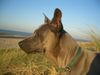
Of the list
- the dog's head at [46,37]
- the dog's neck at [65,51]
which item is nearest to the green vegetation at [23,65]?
the dog's head at [46,37]

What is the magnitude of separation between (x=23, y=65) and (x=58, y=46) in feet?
→ 8.08

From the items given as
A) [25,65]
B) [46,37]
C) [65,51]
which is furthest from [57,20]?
[25,65]

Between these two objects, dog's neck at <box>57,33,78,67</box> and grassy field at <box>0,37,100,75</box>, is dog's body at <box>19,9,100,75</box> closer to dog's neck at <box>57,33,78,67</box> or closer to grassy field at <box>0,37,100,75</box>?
dog's neck at <box>57,33,78,67</box>

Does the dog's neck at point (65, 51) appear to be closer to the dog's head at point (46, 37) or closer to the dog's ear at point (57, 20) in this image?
the dog's head at point (46, 37)

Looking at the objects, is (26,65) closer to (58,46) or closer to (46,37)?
(46,37)

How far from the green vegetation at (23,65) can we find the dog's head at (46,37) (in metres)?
1.62

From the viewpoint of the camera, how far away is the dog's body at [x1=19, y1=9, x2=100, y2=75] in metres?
4.18

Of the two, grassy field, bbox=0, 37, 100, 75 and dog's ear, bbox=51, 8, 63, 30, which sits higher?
dog's ear, bbox=51, 8, 63, 30

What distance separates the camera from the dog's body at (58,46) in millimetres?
4179

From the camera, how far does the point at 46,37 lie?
4.46m

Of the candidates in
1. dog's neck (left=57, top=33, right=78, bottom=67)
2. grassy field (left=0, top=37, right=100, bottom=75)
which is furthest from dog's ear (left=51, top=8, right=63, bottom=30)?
grassy field (left=0, top=37, right=100, bottom=75)

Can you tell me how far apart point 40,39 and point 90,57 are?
1002 mm

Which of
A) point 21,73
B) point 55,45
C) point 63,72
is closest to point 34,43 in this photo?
A: point 55,45

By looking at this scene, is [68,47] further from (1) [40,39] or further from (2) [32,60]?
(2) [32,60]
